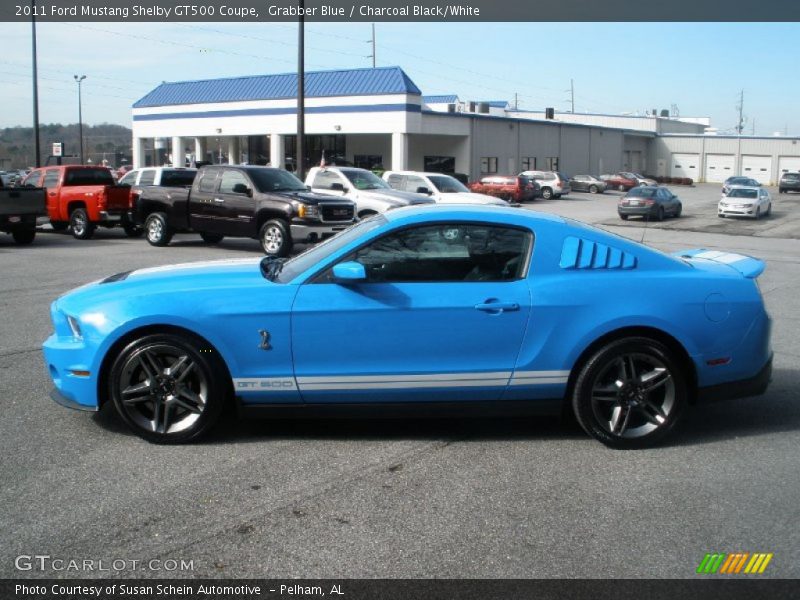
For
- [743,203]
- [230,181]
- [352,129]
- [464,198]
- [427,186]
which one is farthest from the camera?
[352,129]

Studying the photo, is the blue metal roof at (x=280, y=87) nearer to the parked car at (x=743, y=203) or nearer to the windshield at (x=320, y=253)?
the parked car at (x=743, y=203)

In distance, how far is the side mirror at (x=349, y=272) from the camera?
16.6 ft

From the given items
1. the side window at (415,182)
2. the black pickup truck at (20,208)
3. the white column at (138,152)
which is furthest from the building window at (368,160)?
the black pickup truck at (20,208)

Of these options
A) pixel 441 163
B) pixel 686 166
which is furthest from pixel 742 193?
pixel 686 166

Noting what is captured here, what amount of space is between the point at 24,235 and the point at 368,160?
123 feet

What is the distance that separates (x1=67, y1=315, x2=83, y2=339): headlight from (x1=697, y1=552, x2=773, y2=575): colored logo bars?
381cm

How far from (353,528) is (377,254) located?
1851mm

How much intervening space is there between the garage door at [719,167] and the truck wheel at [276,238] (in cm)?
7531

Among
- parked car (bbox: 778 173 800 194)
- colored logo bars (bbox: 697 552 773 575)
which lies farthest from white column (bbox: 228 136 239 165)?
colored logo bars (bbox: 697 552 773 575)

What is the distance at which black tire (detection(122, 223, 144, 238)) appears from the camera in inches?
848

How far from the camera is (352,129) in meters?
48.5

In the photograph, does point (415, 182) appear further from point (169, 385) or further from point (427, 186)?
point (169, 385)

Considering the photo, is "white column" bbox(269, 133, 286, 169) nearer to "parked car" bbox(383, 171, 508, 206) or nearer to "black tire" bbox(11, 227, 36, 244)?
"parked car" bbox(383, 171, 508, 206)

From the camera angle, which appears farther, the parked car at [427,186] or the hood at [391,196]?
the parked car at [427,186]
